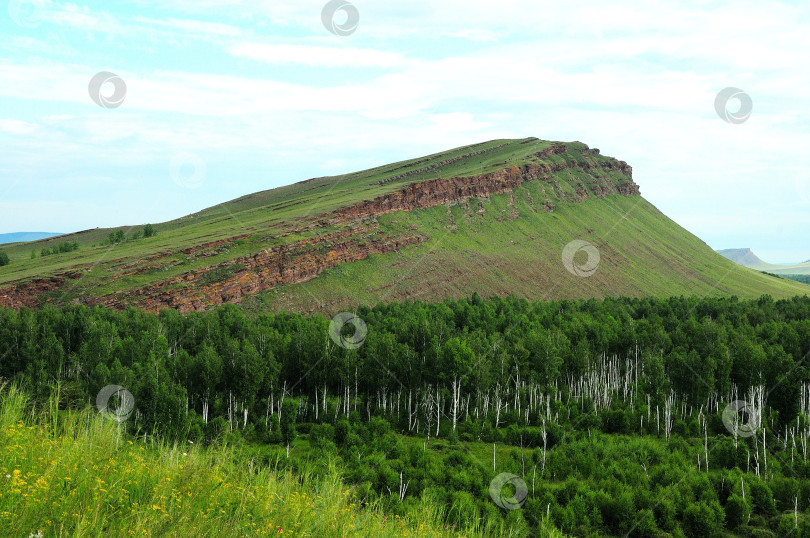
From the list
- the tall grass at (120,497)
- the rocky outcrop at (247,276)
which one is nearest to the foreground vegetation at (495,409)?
the tall grass at (120,497)

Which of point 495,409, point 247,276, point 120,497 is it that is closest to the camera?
point 120,497

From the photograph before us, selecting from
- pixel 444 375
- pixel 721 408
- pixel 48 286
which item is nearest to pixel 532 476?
pixel 444 375

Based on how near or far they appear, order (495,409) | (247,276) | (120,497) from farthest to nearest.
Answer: (247,276), (495,409), (120,497)

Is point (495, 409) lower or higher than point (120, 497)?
lower

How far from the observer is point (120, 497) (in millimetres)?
11562

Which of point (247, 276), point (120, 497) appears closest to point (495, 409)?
point (120, 497)

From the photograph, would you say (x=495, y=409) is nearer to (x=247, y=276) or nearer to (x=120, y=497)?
(x=120, y=497)

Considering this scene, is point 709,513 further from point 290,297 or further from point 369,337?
point 290,297

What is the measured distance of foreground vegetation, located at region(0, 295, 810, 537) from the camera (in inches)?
1892

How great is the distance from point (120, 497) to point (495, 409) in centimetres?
7815

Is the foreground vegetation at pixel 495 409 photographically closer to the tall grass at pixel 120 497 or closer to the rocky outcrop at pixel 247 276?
the tall grass at pixel 120 497

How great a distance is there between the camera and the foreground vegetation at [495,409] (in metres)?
48.1

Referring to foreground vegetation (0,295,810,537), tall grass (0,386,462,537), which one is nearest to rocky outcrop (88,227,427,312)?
foreground vegetation (0,295,810,537)

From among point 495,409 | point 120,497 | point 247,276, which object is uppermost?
point 247,276
